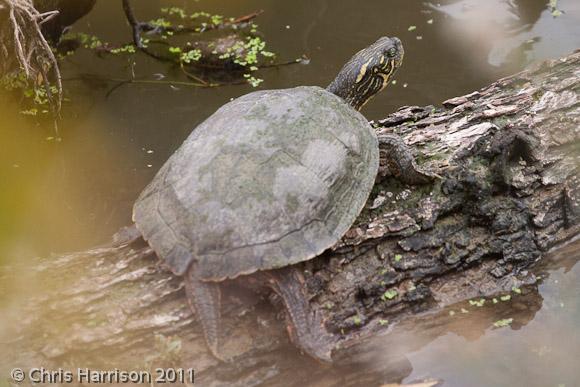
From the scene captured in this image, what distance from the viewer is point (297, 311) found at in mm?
2967

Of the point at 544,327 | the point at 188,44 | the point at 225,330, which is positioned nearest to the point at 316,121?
the point at 225,330

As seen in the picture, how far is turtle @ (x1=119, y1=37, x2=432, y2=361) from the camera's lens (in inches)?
112

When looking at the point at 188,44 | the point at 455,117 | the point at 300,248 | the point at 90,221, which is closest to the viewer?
the point at 300,248

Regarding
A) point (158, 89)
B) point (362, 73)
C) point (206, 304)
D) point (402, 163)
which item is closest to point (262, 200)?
point (206, 304)

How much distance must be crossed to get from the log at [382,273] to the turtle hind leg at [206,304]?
11 centimetres

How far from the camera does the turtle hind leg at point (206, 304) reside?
2873mm

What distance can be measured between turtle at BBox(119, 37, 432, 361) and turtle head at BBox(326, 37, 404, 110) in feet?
2.01

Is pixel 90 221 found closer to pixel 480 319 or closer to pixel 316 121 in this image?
pixel 316 121

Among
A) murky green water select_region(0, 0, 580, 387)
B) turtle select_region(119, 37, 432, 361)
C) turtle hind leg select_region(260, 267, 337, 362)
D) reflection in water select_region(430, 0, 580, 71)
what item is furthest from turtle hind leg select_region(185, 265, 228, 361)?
Result: reflection in water select_region(430, 0, 580, 71)

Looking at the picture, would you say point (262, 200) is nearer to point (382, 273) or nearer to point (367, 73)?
point (382, 273)

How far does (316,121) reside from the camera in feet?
10.8

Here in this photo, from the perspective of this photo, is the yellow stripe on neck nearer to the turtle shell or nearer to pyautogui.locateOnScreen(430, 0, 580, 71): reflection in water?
the turtle shell

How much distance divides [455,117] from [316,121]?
113cm

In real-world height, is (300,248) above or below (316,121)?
below
